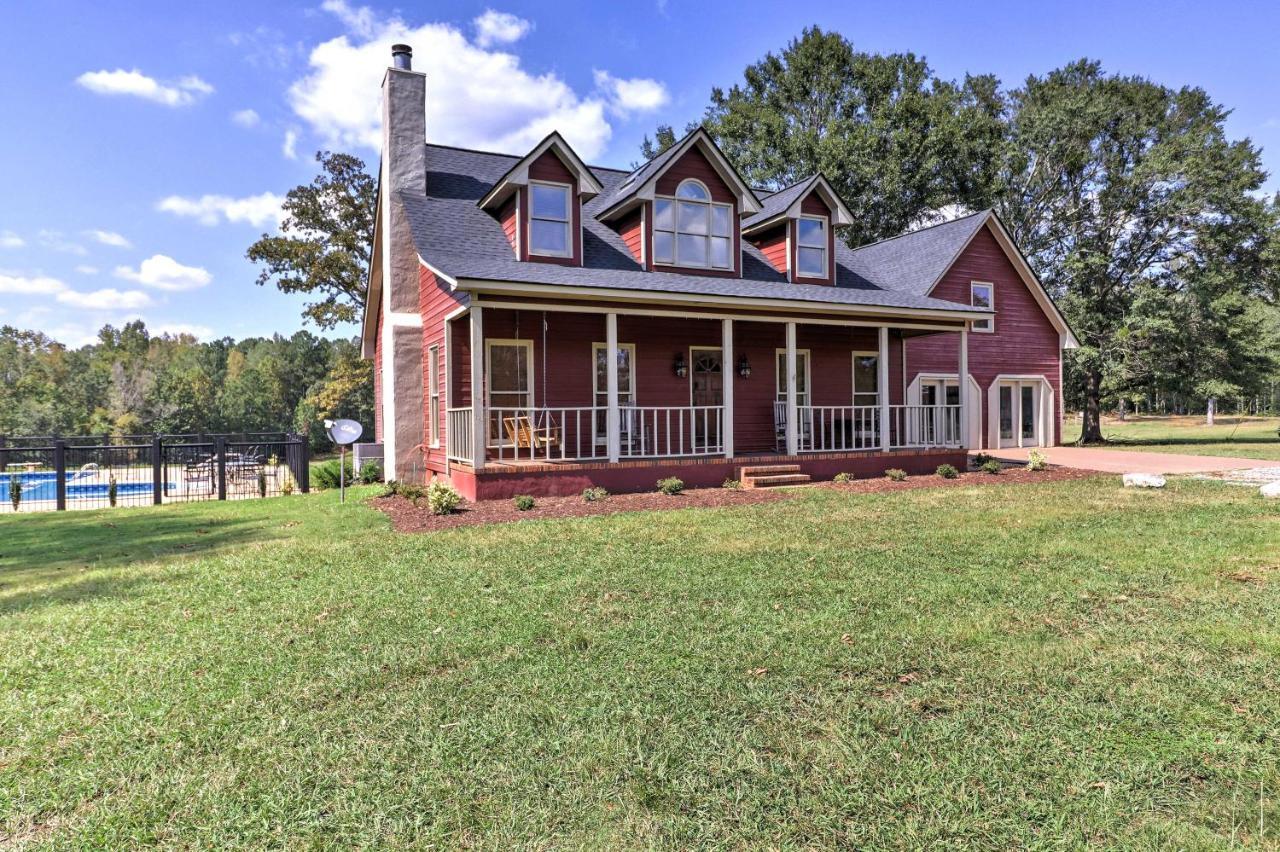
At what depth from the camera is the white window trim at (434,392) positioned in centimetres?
1373

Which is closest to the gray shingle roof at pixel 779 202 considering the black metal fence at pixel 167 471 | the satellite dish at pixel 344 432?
the satellite dish at pixel 344 432

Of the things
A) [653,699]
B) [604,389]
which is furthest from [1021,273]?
[653,699]

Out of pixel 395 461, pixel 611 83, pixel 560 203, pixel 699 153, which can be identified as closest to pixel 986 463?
pixel 699 153

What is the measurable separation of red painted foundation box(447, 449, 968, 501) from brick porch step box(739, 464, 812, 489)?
0.40 feet

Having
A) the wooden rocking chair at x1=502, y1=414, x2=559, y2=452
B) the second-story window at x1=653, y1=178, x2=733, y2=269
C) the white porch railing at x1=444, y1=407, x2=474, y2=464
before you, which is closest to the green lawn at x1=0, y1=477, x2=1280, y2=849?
the white porch railing at x1=444, y1=407, x2=474, y2=464

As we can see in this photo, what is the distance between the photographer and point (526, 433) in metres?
12.9

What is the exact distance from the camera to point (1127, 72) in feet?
104

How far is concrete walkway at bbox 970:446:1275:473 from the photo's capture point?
15062 millimetres

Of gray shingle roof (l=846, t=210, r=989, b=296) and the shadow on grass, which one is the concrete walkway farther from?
the shadow on grass

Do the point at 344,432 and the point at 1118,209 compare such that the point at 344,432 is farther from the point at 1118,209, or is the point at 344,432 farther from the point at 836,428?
the point at 1118,209

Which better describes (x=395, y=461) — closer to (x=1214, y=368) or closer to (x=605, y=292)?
(x=605, y=292)

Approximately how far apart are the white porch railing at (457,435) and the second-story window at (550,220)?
12.2ft

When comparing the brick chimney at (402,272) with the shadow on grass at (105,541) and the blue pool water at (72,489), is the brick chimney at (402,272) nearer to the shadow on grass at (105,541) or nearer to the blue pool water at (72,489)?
the shadow on grass at (105,541)

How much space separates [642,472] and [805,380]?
603 cm
